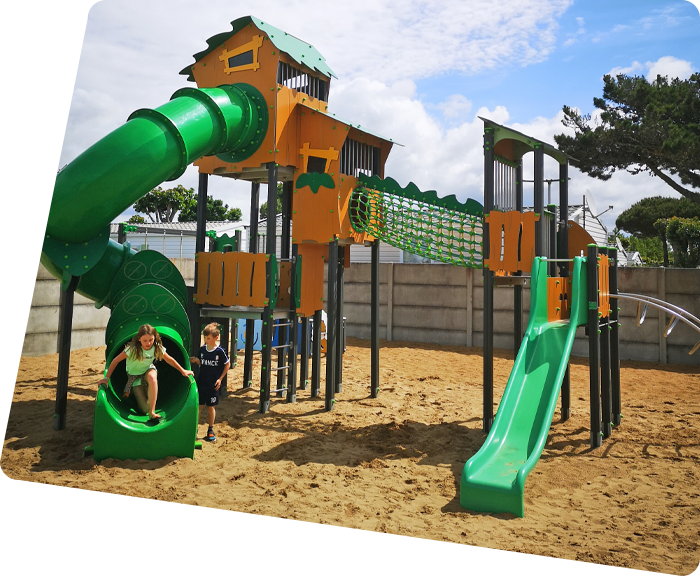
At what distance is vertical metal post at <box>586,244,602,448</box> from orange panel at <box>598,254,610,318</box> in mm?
300

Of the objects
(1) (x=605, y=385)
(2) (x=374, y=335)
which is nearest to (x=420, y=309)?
(2) (x=374, y=335)

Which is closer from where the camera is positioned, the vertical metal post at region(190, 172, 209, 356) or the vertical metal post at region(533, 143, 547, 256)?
the vertical metal post at region(533, 143, 547, 256)

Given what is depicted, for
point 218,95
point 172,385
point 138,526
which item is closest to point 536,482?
point 138,526

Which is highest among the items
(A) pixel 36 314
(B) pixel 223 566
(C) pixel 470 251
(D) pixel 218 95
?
(D) pixel 218 95

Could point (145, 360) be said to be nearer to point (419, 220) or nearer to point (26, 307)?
point (419, 220)

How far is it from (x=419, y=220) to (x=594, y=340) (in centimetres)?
252

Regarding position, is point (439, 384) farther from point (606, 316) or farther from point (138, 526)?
point (138, 526)

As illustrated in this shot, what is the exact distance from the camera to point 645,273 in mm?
11422

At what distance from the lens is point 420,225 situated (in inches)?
291

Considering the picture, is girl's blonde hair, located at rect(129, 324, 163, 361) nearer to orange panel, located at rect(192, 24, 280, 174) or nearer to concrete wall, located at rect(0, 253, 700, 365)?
orange panel, located at rect(192, 24, 280, 174)

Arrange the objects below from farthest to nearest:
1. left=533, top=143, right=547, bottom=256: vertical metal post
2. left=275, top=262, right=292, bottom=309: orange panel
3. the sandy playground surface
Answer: left=275, top=262, right=292, bottom=309: orange panel < left=533, top=143, right=547, bottom=256: vertical metal post < the sandy playground surface

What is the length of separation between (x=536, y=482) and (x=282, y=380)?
4.23 meters

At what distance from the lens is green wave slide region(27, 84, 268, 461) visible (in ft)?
17.5

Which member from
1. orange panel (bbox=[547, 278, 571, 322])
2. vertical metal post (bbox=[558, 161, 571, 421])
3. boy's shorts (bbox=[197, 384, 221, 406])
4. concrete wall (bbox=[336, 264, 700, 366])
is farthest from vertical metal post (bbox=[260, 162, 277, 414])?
concrete wall (bbox=[336, 264, 700, 366])
